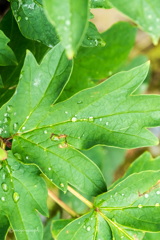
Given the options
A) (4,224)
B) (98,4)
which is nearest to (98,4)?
(98,4)

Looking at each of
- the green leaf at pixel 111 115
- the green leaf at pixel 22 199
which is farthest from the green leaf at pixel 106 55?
the green leaf at pixel 22 199

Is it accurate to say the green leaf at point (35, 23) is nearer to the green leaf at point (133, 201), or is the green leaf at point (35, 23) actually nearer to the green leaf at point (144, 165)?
Answer: the green leaf at point (133, 201)

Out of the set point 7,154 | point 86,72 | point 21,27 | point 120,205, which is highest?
point 21,27

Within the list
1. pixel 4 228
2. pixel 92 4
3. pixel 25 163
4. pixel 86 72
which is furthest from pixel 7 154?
pixel 86 72

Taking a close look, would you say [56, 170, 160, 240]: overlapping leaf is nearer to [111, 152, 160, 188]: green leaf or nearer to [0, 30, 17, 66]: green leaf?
[111, 152, 160, 188]: green leaf

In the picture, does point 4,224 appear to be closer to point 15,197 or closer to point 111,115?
point 15,197

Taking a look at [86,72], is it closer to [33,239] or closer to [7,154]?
[7,154]
